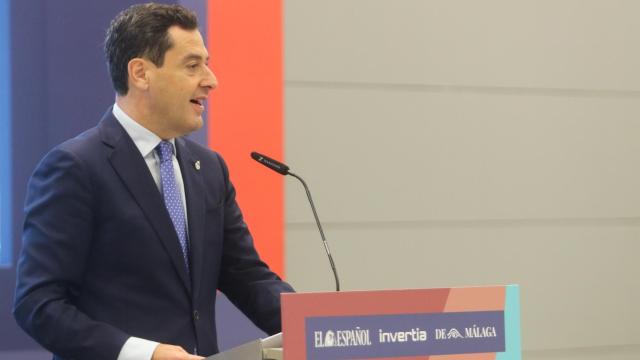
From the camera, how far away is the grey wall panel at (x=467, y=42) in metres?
3.68

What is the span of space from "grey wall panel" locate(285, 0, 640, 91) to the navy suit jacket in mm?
1315

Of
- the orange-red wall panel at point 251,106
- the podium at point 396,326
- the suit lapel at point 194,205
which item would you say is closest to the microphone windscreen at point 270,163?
the suit lapel at point 194,205

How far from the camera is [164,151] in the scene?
96.4 inches

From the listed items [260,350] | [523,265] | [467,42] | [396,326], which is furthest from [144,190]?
[523,265]

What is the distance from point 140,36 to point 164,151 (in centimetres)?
30

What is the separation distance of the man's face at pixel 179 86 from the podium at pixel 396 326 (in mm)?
809

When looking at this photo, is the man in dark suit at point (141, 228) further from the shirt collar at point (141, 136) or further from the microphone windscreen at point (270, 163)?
the microphone windscreen at point (270, 163)

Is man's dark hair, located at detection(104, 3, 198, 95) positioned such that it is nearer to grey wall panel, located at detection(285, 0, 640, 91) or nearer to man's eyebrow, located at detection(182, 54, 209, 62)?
man's eyebrow, located at detection(182, 54, 209, 62)

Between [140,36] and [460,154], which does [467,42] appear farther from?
[140,36]

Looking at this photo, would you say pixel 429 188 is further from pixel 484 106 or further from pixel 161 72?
pixel 161 72

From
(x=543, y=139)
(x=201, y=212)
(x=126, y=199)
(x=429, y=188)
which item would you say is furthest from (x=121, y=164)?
(x=543, y=139)

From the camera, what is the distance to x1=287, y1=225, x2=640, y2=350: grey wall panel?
3.69 meters

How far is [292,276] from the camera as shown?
361 cm

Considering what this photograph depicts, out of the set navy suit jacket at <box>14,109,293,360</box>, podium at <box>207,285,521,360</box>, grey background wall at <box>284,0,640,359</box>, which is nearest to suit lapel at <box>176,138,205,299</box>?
navy suit jacket at <box>14,109,293,360</box>
